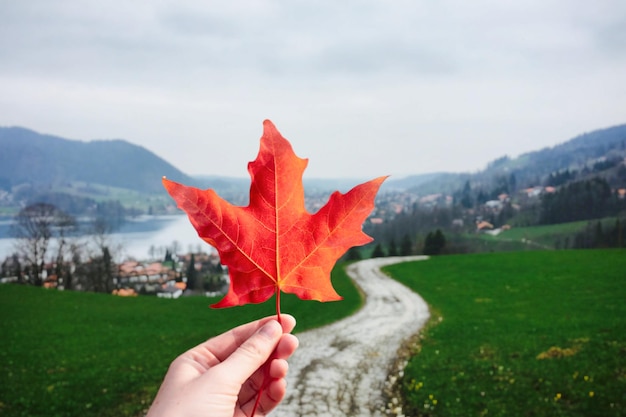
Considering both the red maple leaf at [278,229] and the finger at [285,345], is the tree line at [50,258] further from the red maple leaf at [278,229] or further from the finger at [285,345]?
the red maple leaf at [278,229]

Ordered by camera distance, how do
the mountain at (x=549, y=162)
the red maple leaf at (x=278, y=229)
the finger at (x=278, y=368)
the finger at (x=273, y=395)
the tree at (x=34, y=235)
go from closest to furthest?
the red maple leaf at (x=278, y=229) → the finger at (x=278, y=368) → the finger at (x=273, y=395) → the tree at (x=34, y=235) → the mountain at (x=549, y=162)

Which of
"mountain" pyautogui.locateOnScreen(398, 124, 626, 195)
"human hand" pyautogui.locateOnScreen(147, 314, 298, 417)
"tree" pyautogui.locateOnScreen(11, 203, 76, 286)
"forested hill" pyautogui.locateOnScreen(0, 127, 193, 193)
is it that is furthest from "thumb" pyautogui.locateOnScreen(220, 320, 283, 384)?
"forested hill" pyautogui.locateOnScreen(0, 127, 193, 193)

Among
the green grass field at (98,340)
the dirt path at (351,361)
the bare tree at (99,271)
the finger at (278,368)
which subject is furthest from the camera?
the bare tree at (99,271)

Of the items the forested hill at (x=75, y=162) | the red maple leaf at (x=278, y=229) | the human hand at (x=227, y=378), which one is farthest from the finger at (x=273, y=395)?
the forested hill at (x=75, y=162)

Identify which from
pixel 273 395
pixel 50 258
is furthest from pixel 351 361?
pixel 50 258

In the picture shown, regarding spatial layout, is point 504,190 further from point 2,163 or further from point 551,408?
point 2,163

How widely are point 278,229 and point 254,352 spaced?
20.7 inches

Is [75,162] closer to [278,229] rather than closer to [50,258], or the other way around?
[50,258]

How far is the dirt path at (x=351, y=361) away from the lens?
8.41 meters

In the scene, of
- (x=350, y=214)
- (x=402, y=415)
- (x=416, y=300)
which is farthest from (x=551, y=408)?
(x=416, y=300)

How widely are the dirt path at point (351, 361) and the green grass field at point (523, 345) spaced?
718 millimetres

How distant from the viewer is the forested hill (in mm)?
140500

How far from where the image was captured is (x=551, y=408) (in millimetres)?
8164

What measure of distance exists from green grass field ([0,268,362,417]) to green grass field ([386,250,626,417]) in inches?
160
